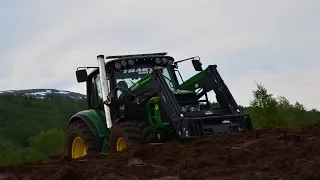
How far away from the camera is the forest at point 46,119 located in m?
32.9

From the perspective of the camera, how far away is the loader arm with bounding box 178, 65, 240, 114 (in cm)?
1120

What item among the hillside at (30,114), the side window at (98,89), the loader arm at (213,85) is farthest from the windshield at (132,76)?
the hillside at (30,114)

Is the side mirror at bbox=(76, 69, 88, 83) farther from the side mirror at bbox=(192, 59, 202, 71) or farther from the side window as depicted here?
the side mirror at bbox=(192, 59, 202, 71)

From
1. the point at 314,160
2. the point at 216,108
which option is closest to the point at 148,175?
the point at 314,160

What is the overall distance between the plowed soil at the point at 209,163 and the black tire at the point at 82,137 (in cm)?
307

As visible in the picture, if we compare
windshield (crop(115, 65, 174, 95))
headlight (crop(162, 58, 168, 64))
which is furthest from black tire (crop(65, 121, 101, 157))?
headlight (crop(162, 58, 168, 64))

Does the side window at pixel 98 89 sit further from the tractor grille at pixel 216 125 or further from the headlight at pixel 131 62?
the tractor grille at pixel 216 125

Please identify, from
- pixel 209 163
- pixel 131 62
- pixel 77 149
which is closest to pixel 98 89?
pixel 131 62

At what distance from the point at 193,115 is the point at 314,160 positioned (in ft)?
15.2

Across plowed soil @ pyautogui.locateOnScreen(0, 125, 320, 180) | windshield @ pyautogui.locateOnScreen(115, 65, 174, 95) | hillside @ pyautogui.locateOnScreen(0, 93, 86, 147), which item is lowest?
plowed soil @ pyautogui.locateOnScreen(0, 125, 320, 180)

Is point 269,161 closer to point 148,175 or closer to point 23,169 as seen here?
point 148,175

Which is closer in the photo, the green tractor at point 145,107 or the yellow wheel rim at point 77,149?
the green tractor at point 145,107

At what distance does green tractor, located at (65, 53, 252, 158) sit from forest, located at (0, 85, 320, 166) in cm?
736

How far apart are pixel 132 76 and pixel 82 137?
163cm
